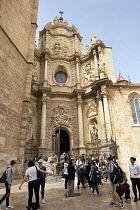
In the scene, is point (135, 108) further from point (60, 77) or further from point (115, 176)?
point (115, 176)

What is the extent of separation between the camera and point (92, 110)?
1784 cm

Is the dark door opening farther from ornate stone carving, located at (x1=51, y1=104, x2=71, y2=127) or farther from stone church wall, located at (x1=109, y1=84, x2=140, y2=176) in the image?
stone church wall, located at (x1=109, y1=84, x2=140, y2=176)

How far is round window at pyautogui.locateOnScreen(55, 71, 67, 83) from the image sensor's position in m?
21.0

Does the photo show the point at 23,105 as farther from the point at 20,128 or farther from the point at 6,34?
the point at 6,34

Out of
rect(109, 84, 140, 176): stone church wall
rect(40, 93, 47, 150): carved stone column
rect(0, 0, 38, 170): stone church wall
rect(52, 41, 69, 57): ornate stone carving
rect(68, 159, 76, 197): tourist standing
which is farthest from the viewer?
rect(52, 41, 69, 57): ornate stone carving

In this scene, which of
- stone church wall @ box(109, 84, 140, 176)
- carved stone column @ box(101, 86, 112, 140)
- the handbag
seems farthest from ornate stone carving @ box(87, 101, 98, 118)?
the handbag

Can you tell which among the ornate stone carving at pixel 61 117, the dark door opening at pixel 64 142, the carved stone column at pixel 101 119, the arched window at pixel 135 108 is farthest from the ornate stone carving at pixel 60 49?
the arched window at pixel 135 108

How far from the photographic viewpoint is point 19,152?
956 centimetres

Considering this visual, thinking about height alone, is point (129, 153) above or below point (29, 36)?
below

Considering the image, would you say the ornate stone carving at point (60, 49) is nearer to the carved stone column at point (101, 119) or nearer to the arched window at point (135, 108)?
the carved stone column at point (101, 119)

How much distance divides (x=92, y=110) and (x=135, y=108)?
16.2 feet

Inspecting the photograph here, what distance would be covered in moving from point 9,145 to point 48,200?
5.02 metres

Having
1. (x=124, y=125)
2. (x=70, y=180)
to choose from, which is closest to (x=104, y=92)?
(x=124, y=125)

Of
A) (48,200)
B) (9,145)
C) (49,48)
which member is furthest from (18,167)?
(49,48)
